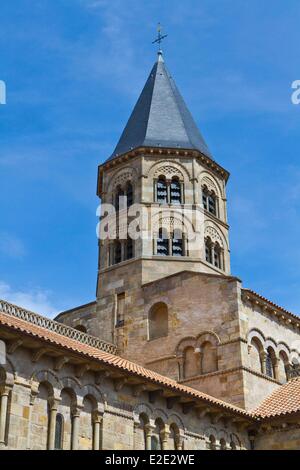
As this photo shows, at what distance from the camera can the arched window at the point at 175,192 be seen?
1299 inches

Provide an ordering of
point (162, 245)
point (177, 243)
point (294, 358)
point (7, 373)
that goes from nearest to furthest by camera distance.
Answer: point (7, 373) → point (294, 358) → point (162, 245) → point (177, 243)

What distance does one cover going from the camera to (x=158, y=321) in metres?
29.8

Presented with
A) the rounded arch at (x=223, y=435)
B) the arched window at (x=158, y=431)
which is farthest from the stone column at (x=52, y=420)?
the rounded arch at (x=223, y=435)

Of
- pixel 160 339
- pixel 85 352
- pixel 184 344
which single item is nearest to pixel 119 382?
pixel 85 352

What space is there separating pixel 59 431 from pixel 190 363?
10359 millimetres

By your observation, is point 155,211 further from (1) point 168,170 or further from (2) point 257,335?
(2) point 257,335

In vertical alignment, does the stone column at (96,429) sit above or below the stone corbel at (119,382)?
below

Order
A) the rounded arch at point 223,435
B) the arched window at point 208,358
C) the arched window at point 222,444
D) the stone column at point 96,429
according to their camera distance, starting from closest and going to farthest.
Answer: the stone column at point 96,429 < the arched window at point 222,444 < the rounded arch at point 223,435 < the arched window at point 208,358

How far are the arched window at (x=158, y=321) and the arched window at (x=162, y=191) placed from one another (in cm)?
533

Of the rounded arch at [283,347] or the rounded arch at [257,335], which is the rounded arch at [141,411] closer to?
the rounded arch at [257,335]

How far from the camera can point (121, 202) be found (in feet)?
110

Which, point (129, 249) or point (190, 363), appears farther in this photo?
point (129, 249)

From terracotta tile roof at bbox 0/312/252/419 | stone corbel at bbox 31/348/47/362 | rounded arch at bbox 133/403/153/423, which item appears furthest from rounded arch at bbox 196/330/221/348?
stone corbel at bbox 31/348/47/362

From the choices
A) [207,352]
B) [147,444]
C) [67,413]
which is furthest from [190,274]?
[67,413]
